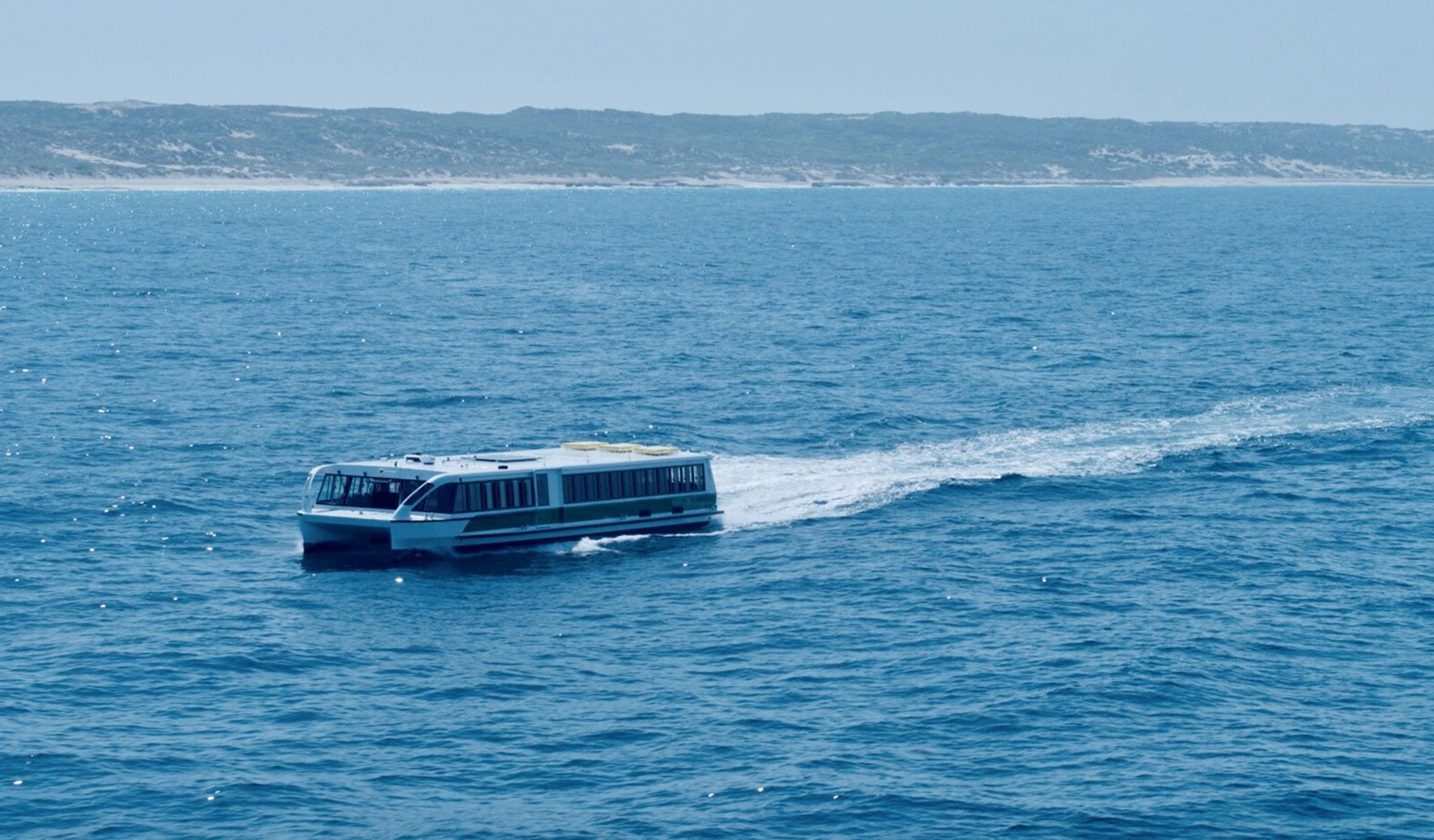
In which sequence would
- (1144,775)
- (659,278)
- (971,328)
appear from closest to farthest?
(1144,775), (971,328), (659,278)

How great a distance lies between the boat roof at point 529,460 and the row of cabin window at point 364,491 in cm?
51

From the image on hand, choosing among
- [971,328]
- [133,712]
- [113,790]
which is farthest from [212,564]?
[971,328]

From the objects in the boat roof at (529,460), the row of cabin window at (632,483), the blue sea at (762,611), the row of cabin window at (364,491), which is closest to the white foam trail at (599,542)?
the blue sea at (762,611)

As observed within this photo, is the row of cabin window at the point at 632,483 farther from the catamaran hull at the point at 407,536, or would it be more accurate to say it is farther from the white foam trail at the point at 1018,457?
the white foam trail at the point at 1018,457

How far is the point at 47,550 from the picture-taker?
68812 mm

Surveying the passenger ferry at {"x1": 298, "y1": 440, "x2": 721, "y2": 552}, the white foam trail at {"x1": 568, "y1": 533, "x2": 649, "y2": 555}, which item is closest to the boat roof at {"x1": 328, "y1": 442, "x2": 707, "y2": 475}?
the passenger ferry at {"x1": 298, "y1": 440, "x2": 721, "y2": 552}

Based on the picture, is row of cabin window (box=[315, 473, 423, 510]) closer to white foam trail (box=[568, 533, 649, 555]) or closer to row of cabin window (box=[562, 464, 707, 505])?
row of cabin window (box=[562, 464, 707, 505])

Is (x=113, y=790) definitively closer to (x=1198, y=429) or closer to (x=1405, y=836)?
(x=1405, y=836)

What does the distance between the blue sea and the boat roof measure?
336 centimetres

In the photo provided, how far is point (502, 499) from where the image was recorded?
71.2 meters

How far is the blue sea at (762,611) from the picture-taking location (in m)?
46.1

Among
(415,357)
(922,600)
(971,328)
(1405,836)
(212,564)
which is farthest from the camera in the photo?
(971,328)

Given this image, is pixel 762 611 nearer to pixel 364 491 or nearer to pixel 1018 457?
pixel 364 491

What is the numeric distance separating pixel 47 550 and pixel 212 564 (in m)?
6.48
